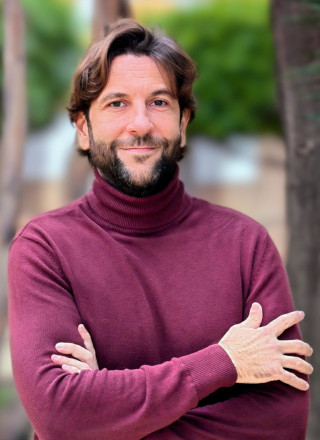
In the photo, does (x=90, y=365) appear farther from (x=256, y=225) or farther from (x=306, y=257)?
(x=306, y=257)

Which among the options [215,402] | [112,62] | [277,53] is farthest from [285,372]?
[277,53]

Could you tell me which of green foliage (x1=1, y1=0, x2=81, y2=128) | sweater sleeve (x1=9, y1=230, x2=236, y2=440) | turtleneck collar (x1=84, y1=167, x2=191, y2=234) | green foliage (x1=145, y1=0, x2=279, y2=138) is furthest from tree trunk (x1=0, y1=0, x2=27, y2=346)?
sweater sleeve (x1=9, y1=230, x2=236, y2=440)

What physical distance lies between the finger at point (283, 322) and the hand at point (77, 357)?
47cm

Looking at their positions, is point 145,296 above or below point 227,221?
below

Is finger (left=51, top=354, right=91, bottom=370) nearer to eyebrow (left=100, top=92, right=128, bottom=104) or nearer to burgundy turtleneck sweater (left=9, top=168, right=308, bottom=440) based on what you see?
burgundy turtleneck sweater (left=9, top=168, right=308, bottom=440)

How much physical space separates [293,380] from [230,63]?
528 centimetres

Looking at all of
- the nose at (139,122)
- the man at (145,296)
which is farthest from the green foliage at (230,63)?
the nose at (139,122)

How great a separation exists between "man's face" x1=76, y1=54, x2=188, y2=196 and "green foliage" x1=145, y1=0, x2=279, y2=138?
190 inches

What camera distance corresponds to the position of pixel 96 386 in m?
2.11

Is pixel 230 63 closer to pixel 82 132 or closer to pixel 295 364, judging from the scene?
pixel 82 132

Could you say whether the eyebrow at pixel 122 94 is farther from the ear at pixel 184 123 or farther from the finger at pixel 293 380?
the finger at pixel 293 380

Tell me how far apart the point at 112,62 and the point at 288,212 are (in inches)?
65.0

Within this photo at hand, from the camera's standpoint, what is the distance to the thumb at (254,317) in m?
2.28

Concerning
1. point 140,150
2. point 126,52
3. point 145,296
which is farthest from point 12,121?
point 145,296
